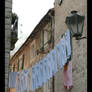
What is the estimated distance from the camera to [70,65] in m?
12.2

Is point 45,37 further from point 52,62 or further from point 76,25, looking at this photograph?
point 76,25

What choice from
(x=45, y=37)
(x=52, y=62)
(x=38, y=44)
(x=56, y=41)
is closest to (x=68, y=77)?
(x=52, y=62)

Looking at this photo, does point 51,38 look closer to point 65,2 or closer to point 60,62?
point 65,2

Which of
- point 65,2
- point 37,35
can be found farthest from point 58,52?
point 37,35

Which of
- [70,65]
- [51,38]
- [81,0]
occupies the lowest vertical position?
[70,65]

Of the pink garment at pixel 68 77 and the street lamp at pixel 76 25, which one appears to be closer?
the street lamp at pixel 76 25

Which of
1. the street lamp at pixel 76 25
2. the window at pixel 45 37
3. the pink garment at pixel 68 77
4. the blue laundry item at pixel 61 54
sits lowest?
the pink garment at pixel 68 77

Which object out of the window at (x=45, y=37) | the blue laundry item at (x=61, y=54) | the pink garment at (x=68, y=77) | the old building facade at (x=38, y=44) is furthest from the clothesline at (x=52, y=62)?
the window at (x=45, y=37)

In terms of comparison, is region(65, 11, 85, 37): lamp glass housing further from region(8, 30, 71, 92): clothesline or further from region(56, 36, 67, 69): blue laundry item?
region(56, 36, 67, 69): blue laundry item

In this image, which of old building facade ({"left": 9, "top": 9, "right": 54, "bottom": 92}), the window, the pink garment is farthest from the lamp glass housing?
the window

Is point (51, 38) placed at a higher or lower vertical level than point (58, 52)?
higher

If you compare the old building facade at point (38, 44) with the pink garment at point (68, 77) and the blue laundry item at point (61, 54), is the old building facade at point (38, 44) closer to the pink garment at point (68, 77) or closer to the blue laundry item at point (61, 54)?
the pink garment at point (68, 77)
